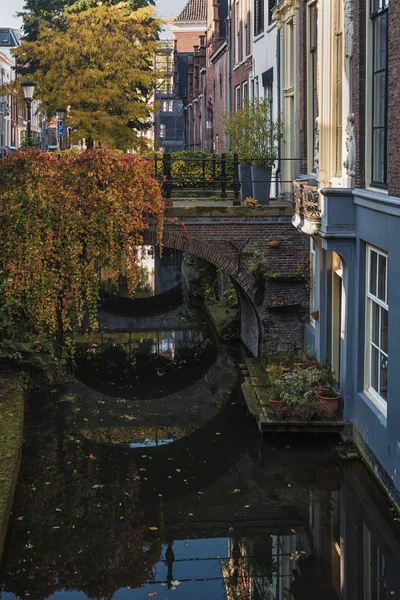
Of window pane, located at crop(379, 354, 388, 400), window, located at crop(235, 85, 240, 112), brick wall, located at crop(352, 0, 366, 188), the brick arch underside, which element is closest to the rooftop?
window, located at crop(235, 85, 240, 112)

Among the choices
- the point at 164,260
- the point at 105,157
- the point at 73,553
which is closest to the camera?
the point at 73,553

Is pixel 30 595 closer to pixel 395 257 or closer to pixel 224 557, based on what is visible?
pixel 224 557

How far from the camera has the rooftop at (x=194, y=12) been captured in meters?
59.3

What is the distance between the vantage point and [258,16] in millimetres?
25547

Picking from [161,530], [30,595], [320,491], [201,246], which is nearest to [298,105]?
[201,246]

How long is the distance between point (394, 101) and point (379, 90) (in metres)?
1.29

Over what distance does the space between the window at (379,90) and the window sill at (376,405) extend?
294 cm

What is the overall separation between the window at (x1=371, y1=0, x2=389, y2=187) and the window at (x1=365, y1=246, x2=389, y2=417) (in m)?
1.11

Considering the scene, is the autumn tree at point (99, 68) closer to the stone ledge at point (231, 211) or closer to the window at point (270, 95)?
the window at point (270, 95)

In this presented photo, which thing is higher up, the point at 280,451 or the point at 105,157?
the point at 105,157

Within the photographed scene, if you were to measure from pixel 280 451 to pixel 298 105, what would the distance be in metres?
8.38

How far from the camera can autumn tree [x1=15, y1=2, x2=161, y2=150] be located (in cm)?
2989

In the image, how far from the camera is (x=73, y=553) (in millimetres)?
10016

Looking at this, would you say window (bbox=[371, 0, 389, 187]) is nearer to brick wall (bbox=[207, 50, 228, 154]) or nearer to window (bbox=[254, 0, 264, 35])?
window (bbox=[254, 0, 264, 35])
